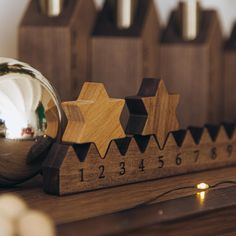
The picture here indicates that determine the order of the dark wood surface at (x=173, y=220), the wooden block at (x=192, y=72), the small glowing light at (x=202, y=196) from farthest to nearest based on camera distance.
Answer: the wooden block at (x=192, y=72)
the small glowing light at (x=202, y=196)
the dark wood surface at (x=173, y=220)

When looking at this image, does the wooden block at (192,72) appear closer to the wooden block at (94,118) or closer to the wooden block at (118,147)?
the wooden block at (118,147)

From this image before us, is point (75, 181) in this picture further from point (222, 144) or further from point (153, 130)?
point (222, 144)

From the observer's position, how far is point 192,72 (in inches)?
41.3

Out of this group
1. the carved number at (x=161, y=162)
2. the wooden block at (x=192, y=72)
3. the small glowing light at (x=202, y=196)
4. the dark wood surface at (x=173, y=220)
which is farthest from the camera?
the wooden block at (x=192, y=72)

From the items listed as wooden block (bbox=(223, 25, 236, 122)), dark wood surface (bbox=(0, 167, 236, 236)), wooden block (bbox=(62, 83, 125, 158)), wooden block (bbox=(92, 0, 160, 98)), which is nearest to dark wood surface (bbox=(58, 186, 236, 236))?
dark wood surface (bbox=(0, 167, 236, 236))

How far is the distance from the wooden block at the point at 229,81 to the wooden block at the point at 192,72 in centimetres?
5

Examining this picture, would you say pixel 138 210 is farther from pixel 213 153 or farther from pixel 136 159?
pixel 213 153

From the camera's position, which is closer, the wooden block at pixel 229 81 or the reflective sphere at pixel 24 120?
the reflective sphere at pixel 24 120

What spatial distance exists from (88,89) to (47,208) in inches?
5.9

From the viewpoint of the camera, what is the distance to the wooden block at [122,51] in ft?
3.23

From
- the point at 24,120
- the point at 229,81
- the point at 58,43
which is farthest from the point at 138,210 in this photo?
the point at 229,81

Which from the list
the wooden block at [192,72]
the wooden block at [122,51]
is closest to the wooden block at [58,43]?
the wooden block at [122,51]

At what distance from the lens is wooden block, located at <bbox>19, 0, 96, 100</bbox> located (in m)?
0.94

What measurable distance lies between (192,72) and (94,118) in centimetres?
33
